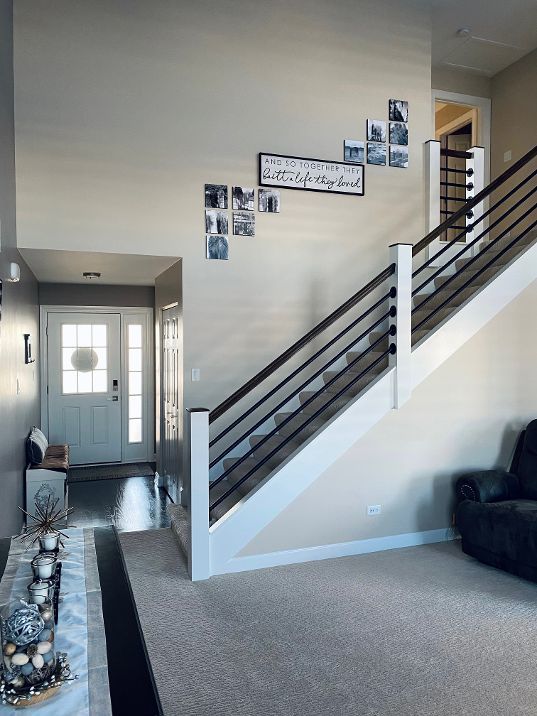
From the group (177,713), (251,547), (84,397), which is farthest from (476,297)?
(84,397)

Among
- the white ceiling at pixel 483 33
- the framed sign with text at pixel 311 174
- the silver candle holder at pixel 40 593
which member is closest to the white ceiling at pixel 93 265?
the framed sign with text at pixel 311 174

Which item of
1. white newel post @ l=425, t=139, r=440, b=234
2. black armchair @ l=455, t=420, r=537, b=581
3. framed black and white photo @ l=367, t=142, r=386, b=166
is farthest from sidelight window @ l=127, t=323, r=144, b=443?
black armchair @ l=455, t=420, r=537, b=581

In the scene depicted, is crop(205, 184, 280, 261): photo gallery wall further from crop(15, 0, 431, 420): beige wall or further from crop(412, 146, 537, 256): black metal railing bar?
crop(412, 146, 537, 256): black metal railing bar

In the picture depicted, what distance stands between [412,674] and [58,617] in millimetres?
1675

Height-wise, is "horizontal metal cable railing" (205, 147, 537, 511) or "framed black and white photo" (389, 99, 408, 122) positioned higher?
"framed black and white photo" (389, 99, 408, 122)

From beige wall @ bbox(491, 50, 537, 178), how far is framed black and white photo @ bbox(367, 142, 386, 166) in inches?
82.6

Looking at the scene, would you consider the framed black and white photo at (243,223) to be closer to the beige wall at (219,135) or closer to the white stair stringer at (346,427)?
the beige wall at (219,135)

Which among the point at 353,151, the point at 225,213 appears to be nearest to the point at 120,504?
the point at 225,213

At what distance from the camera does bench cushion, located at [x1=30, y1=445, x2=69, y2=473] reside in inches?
197

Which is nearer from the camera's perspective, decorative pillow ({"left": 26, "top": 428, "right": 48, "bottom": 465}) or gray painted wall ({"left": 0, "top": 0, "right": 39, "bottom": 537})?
gray painted wall ({"left": 0, "top": 0, "right": 39, "bottom": 537})

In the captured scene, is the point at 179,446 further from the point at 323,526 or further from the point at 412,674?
the point at 412,674

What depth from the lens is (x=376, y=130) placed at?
18.0ft

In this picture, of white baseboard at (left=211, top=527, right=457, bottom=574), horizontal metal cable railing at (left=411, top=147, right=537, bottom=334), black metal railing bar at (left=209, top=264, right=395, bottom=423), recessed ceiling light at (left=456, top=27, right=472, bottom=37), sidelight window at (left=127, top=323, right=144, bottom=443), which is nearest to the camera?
black metal railing bar at (left=209, top=264, right=395, bottom=423)

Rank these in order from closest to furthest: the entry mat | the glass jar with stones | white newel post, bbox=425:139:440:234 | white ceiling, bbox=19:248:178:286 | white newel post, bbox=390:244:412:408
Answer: the glass jar with stones, white newel post, bbox=390:244:412:408, white ceiling, bbox=19:248:178:286, white newel post, bbox=425:139:440:234, the entry mat
